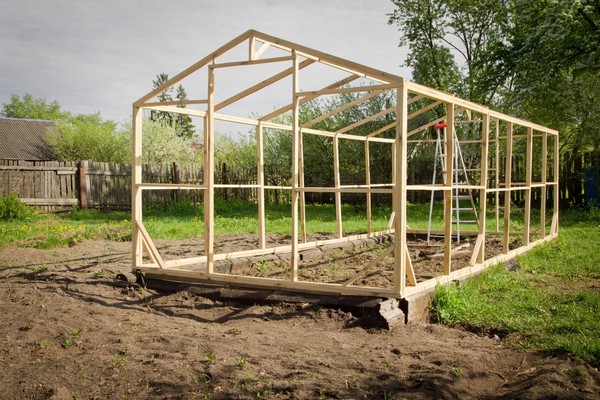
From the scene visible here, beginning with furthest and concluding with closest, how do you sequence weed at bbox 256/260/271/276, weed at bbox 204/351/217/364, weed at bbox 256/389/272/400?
weed at bbox 256/260/271/276, weed at bbox 204/351/217/364, weed at bbox 256/389/272/400

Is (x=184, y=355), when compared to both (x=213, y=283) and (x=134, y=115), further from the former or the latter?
(x=134, y=115)

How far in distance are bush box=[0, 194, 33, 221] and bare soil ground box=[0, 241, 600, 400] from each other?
9.04 metres

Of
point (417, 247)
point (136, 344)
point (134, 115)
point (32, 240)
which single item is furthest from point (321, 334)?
point (32, 240)

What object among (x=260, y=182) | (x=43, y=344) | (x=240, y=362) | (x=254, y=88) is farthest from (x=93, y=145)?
(x=240, y=362)

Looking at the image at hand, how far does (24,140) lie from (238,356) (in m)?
30.6

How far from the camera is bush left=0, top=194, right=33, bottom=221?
1456cm

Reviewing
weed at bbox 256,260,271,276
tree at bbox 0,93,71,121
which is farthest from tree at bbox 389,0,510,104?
tree at bbox 0,93,71,121

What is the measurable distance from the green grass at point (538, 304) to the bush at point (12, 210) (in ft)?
40.0

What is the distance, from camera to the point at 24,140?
102 feet

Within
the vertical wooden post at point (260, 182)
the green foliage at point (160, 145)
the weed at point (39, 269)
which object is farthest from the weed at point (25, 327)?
the green foliage at point (160, 145)

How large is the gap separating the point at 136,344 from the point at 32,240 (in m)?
6.63

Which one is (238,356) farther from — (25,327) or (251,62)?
(251,62)

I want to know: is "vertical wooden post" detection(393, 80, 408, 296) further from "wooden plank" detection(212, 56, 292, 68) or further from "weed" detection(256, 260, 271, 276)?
→ "weed" detection(256, 260, 271, 276)

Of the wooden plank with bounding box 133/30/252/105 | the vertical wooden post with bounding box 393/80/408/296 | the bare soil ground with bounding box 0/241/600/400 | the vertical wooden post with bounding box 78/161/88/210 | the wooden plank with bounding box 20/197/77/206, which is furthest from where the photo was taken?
the vertical wooden post with bounding box 78/161/88/210
